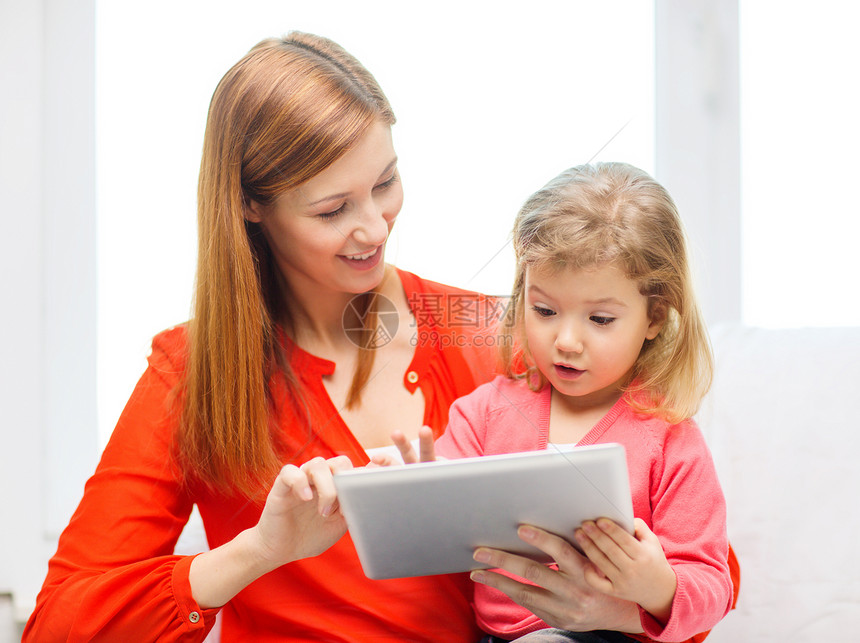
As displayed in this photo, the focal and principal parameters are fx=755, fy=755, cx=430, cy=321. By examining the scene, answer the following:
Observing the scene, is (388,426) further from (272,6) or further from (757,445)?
(757,445)

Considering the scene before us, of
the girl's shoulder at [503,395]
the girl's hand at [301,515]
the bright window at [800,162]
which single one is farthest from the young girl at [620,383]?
the bright window at [800,162]

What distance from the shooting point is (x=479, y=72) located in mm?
755

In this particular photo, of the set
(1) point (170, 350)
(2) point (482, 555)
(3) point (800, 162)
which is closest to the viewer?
(2) point (482, 555)

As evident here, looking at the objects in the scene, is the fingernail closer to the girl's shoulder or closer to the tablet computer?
the tablet computer

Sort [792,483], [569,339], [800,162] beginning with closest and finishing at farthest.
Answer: [569,339] < [792,483] < [800,162]

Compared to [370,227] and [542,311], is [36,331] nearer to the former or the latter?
[370,227]

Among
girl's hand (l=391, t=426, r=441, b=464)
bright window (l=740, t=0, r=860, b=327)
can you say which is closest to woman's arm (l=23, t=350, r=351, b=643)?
girl's hand (l=391, t=426, r=441, b=464)

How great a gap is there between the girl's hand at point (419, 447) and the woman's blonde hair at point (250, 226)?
0.08 m

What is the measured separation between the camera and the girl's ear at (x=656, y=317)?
651mm

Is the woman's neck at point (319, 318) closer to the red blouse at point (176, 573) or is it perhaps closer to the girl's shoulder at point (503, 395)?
the red blouse at point (176, 573)

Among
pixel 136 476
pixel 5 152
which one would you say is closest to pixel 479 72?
pixel 136 476

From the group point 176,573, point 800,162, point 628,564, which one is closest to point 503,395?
point 628,564

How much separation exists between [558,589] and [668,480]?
Answer: 0.15m

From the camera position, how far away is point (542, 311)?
2.00 ft
